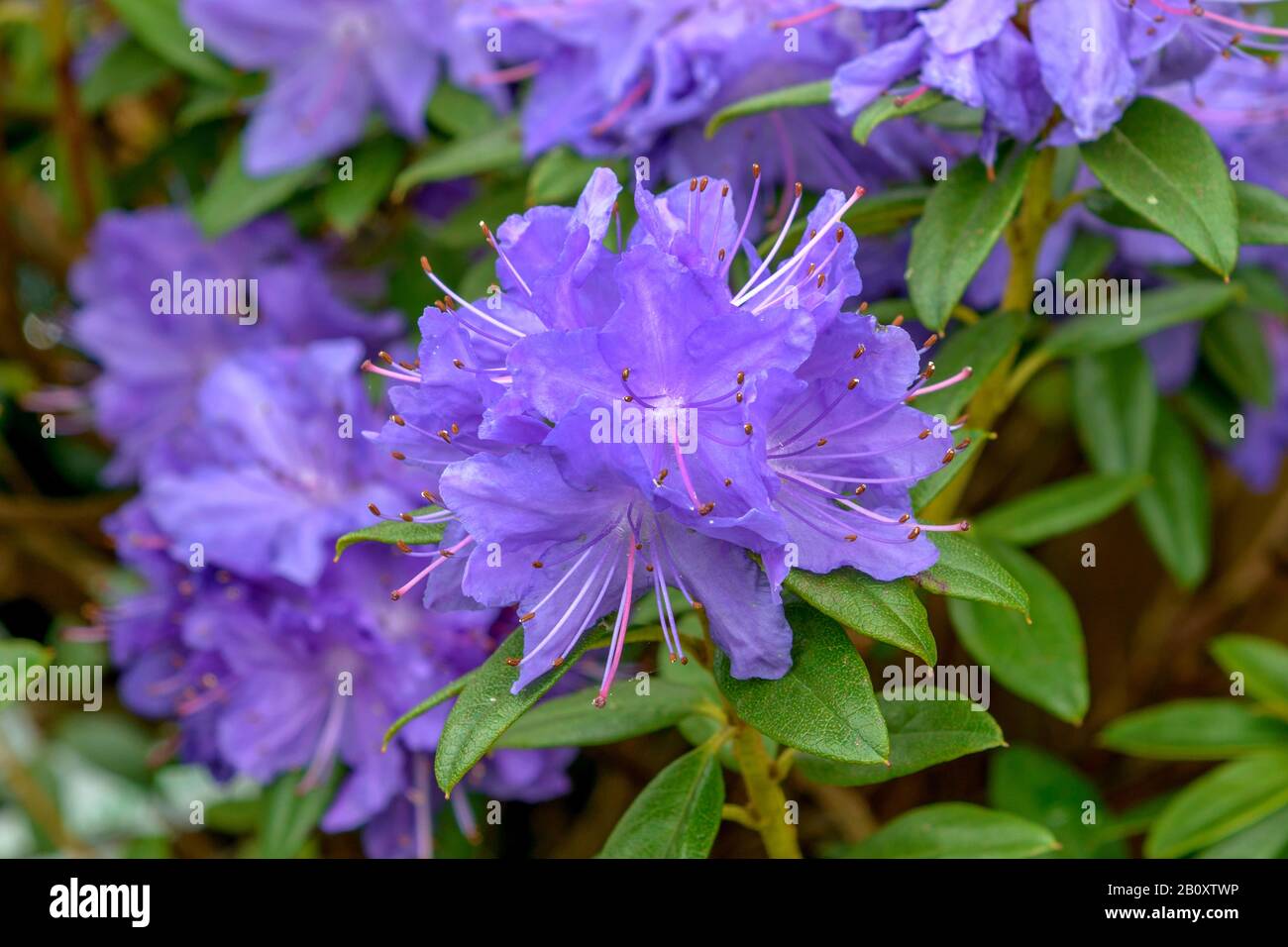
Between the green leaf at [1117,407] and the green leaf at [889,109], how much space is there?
27.9 inches

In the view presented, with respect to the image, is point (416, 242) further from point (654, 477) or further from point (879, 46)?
point (654, 477)

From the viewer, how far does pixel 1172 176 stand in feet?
3.99

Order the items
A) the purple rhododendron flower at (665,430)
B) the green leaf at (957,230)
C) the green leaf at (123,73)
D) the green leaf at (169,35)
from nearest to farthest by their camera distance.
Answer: the purple rhododendron flower at (665,430) < the green leaf at (957,230) < the green leaf at (169,35) < the green leaf at (123,73)

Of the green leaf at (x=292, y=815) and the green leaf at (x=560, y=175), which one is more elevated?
the green leaf at (x=560, y=175)

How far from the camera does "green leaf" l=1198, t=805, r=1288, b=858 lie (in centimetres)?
150

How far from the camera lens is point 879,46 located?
1232 mm

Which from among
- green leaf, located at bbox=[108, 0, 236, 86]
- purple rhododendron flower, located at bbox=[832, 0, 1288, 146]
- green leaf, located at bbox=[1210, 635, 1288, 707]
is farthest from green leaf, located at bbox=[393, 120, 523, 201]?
green leaf, located at bbox=[1210, 635, 1288, 707]

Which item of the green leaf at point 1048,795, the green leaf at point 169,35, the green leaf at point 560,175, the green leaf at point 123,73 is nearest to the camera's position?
the green leaf at point 560,175

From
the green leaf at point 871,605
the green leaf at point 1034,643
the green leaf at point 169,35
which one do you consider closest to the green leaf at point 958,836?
the green leaf at point 1034,643

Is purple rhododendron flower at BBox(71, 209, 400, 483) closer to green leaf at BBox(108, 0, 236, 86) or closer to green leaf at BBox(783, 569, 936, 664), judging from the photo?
green leaf at BBox(108, 0, 236, 86)

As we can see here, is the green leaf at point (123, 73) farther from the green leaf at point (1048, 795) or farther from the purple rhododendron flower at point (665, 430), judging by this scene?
the green leaf at point (1048, 795)

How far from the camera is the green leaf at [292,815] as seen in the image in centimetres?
153

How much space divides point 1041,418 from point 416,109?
3.54 feet
